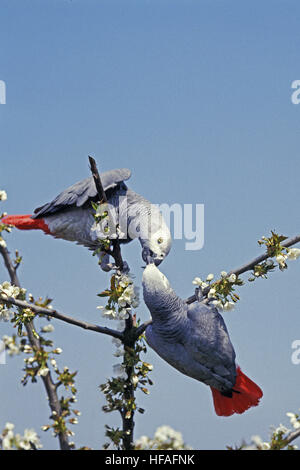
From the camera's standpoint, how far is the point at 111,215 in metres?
3.08

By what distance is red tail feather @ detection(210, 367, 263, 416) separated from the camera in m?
2.86

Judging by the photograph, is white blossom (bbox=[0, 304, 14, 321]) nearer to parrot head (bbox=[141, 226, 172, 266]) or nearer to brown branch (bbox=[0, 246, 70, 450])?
brown branch (bbox=[0, 246, 70, 450])

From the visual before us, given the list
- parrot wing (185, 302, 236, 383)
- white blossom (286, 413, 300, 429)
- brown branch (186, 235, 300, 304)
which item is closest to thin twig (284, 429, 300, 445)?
white blossom (286, 413, 300, 429)

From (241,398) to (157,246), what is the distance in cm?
100

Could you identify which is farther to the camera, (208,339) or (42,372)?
(208,339)

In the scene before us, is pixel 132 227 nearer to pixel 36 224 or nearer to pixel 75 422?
pixel 36 224

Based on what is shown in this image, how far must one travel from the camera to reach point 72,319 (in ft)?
7.77

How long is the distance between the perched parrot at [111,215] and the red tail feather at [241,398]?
33.5 inches

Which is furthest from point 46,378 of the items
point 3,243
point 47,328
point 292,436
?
point 292,436

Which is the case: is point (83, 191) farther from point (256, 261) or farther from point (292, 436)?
point (292, 436)

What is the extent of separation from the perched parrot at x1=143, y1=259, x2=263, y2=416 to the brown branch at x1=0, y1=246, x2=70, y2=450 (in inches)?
21.4
